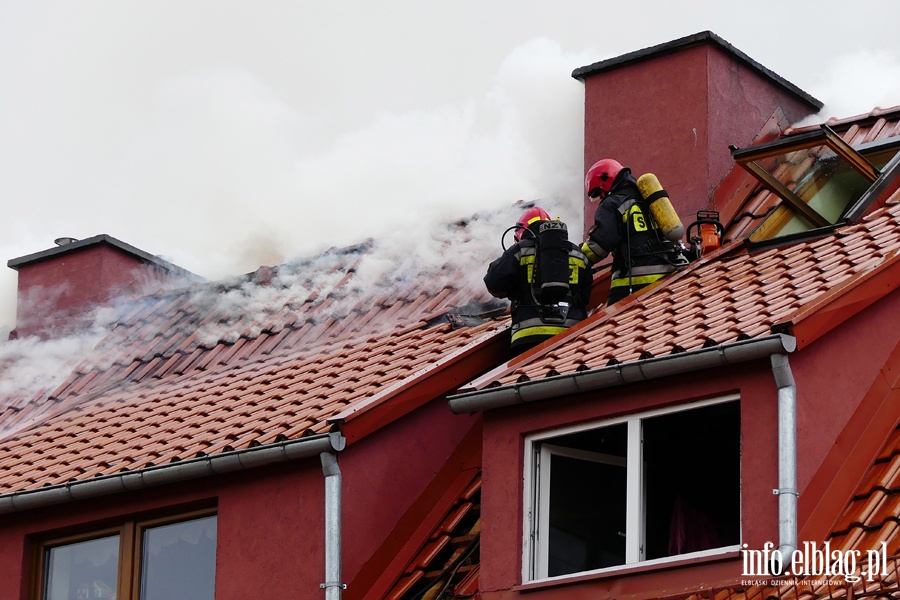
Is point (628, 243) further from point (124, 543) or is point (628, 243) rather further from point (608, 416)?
point (124, 543)

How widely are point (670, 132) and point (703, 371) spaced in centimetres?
508

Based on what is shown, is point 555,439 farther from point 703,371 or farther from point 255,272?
point 255,272

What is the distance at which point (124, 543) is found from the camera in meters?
12.6

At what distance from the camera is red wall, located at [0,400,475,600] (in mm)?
11672

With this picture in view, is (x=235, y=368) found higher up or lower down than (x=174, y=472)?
higher up

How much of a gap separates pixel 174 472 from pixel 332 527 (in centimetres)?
124

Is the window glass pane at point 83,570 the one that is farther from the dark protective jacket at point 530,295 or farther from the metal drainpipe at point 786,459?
the metal drainpipe at point 786,459

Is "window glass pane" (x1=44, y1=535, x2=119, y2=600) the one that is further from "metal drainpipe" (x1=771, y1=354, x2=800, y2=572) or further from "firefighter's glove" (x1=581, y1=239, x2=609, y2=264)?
"metal drainpipe" (x1=771, y1=354, x2=800, y2=572)

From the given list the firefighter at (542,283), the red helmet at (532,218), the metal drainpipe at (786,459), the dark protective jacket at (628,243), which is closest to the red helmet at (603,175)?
the dark protective jacket at (628,243)

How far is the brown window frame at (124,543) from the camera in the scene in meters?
12.4

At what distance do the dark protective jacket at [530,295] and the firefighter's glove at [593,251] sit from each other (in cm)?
5

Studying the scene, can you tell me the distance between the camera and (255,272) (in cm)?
1817

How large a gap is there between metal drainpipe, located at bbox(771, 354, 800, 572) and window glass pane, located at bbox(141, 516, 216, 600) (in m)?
4.30

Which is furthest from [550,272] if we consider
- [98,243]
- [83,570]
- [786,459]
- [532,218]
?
[98,243]
